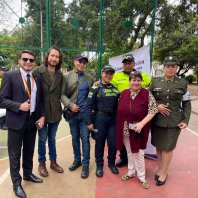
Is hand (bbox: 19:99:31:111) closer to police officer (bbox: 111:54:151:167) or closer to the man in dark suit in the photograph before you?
the man in dark suit

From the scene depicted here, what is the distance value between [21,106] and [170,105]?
1.93 meters

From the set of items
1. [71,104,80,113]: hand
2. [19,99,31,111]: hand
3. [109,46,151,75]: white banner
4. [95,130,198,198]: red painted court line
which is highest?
[109,46,151,75]: white banner

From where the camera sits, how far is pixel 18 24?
6664mm

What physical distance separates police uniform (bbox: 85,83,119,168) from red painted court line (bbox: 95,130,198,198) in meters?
0.54

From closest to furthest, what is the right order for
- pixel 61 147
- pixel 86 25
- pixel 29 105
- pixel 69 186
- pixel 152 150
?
pixel 29 105, pixel 69 186, pixel 152 150, pixel 61 147, pixel 86 25

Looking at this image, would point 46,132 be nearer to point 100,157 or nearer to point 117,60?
point 100,157

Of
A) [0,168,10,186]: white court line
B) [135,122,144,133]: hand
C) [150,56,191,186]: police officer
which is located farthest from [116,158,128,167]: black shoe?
[0,168,10,186]: white court line

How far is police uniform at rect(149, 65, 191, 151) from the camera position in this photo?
3577mm

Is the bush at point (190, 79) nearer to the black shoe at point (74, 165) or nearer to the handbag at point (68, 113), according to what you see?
the black shoe at point (74, 165)

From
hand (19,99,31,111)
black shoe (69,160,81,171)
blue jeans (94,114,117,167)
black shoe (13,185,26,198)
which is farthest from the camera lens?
black shoe (69,160,81,171)

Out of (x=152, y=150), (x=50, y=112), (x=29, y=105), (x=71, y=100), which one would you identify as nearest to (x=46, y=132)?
(x=50, y=112)

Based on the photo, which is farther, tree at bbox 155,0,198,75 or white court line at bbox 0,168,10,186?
tree at bbox 155,0,198,75

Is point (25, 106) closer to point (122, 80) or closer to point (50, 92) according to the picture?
point (50, 92)

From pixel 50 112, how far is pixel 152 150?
209cm
